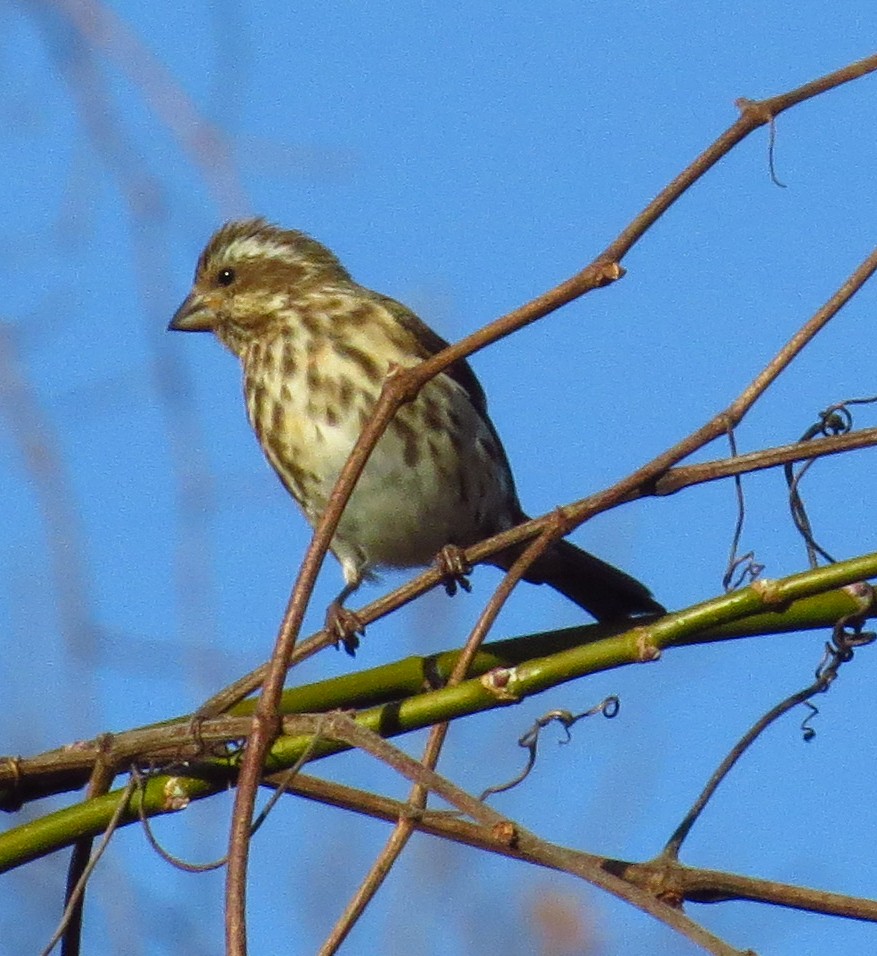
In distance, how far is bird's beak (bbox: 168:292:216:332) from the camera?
17.3ft

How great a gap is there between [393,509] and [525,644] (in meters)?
2.65

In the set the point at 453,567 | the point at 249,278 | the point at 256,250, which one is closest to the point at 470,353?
the point at 453,567

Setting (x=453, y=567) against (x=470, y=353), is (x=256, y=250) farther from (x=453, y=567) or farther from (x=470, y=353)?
(x=470, y=353)

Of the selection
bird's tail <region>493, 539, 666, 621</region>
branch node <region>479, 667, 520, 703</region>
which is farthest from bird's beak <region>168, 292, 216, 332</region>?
branch node <region>479, 667, 520, 703</region>

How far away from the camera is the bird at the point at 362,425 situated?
4641 mm

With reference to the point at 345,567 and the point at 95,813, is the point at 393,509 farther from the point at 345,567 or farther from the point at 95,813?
the point at 95,813

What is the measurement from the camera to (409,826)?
1785mm

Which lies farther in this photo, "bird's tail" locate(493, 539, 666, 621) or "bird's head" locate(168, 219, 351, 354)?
"bird's head" locate(168, 219, 351, 354)

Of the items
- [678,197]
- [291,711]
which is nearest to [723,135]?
[678,197]

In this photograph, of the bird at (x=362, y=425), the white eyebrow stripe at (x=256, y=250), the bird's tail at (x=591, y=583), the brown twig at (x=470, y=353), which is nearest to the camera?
the brown twig at (x=470, y=353)

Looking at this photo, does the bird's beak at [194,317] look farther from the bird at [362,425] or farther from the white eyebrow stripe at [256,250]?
the white eyebrow stripe at [256,250]

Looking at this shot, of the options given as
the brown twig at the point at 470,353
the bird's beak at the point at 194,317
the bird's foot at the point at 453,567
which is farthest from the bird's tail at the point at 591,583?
the brown twig at the point at 470,353

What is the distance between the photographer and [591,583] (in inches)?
180

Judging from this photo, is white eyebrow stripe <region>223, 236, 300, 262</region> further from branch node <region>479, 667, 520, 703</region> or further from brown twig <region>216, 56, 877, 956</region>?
branch node <region>479, 667, 520, 703</region>
